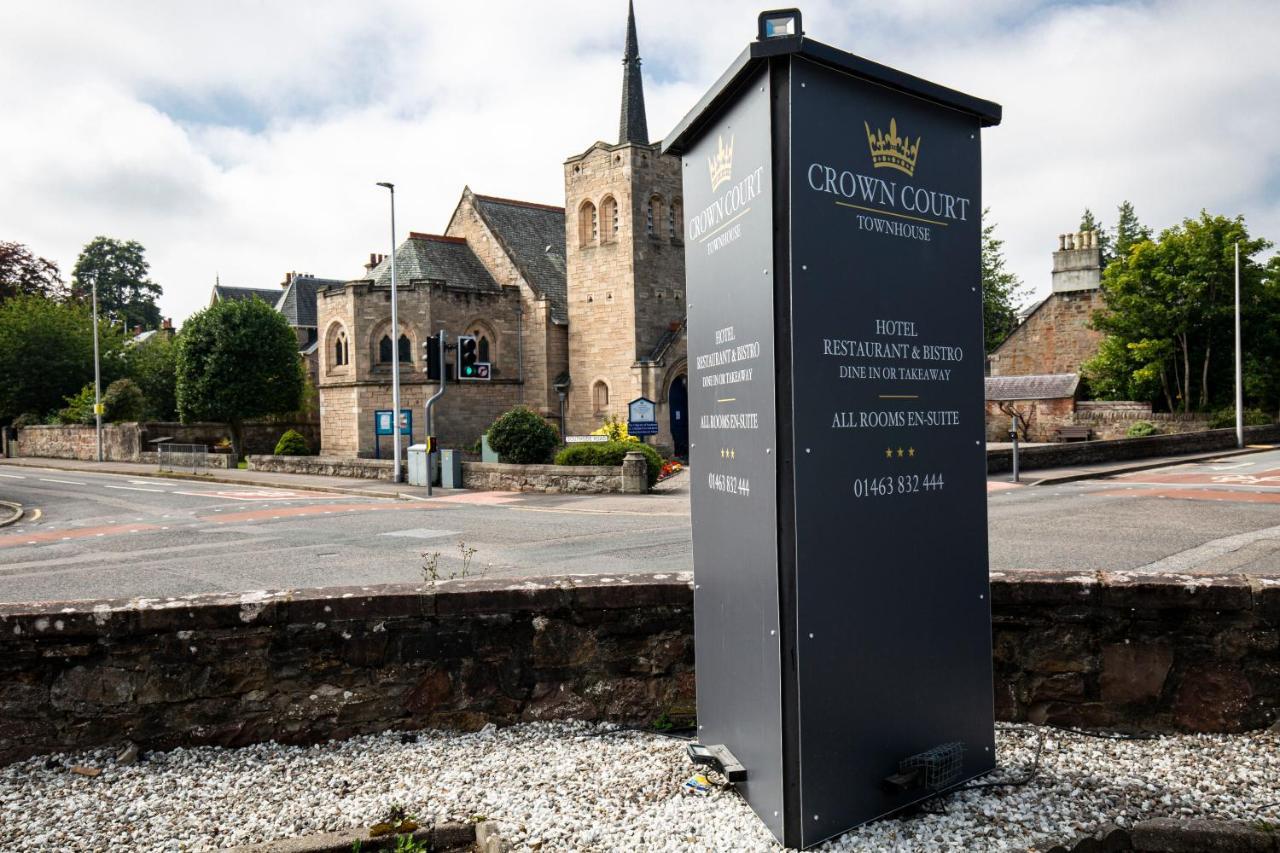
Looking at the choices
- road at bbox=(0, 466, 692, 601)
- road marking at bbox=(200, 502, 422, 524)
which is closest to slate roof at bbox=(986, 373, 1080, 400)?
road at bbox=(0, 466, 692, 601)

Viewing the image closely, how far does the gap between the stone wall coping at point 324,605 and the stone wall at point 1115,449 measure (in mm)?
17364

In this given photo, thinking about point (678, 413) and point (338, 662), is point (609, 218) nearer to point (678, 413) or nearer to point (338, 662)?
point (678, 413)

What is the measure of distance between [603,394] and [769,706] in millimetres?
32396

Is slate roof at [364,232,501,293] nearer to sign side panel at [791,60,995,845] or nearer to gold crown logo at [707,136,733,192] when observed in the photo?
gold crown logo at [707,136,733,192]

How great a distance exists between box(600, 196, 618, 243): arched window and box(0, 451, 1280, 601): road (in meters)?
16.7

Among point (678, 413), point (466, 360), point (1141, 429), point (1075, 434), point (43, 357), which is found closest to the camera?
point (466, 360)

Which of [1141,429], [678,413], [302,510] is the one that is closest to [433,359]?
→ [302,510]

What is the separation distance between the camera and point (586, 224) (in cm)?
3566

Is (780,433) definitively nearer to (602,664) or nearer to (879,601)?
(879,601)

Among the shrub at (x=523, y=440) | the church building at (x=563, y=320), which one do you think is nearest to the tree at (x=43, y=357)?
the church building at (x=563, y=320)

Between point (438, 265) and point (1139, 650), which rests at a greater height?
point (438, 265)

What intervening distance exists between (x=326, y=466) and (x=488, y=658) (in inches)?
997

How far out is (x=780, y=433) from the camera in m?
3.04

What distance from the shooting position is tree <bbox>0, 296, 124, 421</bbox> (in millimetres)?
46406
